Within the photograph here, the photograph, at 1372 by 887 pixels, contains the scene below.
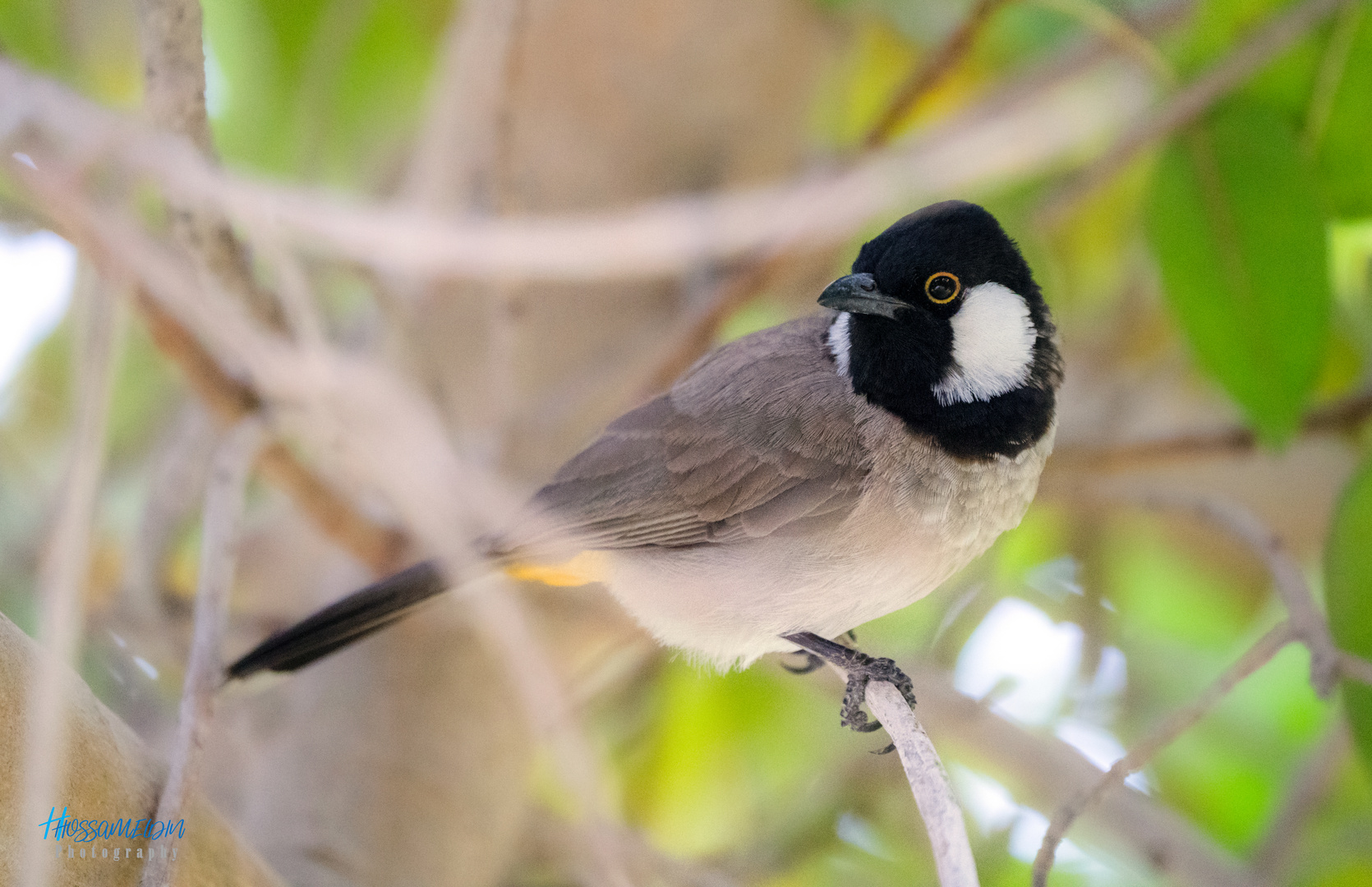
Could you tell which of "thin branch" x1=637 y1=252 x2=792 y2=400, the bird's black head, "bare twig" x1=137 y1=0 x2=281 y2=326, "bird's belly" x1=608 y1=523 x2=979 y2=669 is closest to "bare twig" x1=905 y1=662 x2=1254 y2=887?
"bird's belly" x1=608 y1=523 x2=979 y2=669

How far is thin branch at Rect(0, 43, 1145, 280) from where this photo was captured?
1.21 m

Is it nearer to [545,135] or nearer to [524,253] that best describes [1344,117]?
[524,253]

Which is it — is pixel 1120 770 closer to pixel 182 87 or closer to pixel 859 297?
pixel 859 297

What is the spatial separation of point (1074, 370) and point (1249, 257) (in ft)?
4.13

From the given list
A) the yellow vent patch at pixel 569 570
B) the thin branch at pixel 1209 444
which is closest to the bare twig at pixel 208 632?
the yellow vent patch at pixel 569 570

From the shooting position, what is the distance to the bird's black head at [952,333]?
4.06 ft

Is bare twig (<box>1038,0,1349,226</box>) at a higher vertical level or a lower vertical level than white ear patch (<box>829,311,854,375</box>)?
higher

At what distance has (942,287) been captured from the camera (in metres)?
1.29

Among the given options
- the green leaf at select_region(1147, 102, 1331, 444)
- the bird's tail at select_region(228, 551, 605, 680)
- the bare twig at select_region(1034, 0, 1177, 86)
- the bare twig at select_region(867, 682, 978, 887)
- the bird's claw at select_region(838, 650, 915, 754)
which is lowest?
the bare twig at select_region(867, 682, 978, 887)

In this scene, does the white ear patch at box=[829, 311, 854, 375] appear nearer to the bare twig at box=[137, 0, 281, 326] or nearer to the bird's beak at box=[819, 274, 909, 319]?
the bird's beak at box=[819, 274, 909, 319]

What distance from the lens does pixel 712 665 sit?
1.51 metres

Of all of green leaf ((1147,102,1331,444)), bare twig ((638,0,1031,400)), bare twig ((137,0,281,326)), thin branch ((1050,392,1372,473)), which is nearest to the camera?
bare twig ((137,0,281,326))

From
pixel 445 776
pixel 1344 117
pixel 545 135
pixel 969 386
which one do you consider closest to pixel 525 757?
pixel 445 776

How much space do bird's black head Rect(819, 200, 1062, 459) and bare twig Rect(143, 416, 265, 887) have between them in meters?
0.73
